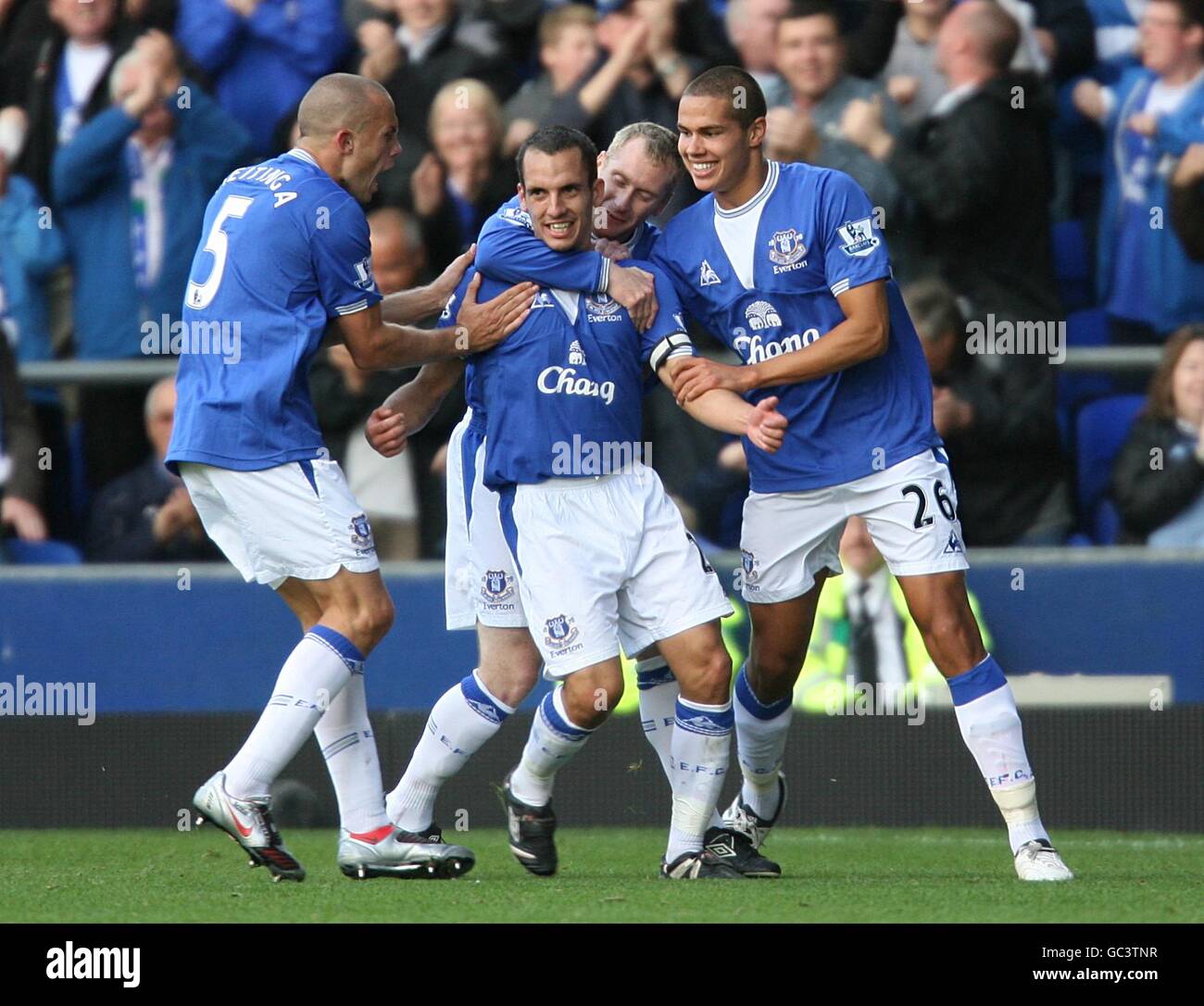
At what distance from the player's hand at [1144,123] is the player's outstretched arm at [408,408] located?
12.8 feet

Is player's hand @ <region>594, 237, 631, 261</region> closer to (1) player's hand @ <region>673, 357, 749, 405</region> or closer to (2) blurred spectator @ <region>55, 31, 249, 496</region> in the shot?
(1) player's hand @ <region>673, 357, 749, 405</region>

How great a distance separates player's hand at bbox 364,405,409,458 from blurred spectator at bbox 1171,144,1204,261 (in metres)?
4.24

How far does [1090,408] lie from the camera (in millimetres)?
8555

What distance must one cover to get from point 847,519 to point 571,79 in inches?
131

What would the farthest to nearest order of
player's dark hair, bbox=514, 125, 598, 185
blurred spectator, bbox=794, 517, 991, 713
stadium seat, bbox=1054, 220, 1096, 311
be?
1. stadium seat, bbox=1054, 220, 1096, 311
2. blurred spectator, bbox=794, 517, 991, 713
3. player's dark hair, bbox=514, 125, 598, 185

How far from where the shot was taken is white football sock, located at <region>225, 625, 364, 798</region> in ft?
17.3

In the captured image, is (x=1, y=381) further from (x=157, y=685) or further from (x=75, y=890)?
(x=75, y=890)

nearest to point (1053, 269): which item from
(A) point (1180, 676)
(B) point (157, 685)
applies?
(A) point (1180, 676)

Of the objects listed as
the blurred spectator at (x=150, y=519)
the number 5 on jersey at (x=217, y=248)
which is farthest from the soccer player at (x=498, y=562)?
the blurred spectator at (x=150, y=519)

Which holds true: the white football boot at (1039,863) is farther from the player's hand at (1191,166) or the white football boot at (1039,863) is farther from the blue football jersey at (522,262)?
the player's hand at (1191,166)

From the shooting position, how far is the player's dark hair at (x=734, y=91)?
5.60 metres

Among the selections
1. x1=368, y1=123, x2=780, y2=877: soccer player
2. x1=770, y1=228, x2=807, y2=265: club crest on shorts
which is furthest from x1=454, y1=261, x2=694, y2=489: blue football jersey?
x1=770, y1=228, x2=807, y2=265: club crest on shorts

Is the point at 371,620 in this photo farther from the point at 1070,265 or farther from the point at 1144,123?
the point at 1144,123

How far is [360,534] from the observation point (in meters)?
5.43
